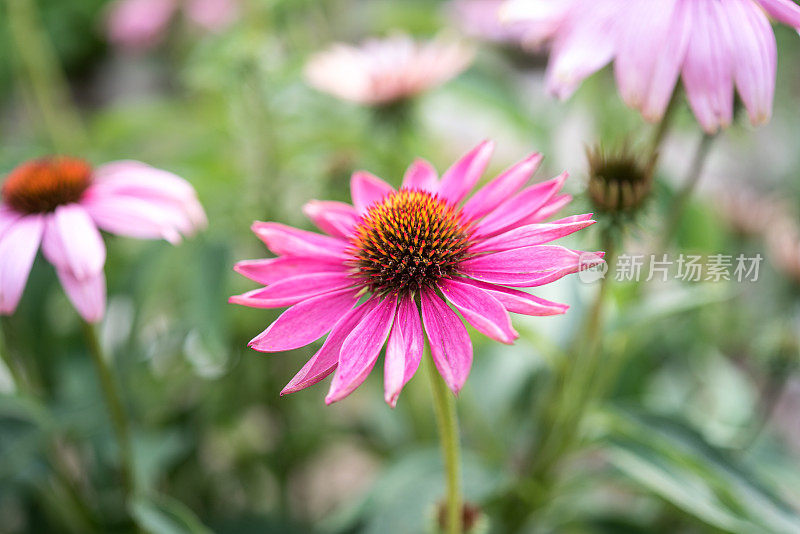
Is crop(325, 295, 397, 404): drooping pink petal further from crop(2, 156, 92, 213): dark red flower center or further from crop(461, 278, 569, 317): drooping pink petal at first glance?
crop(2, 156, 92, 213): dark red flower center

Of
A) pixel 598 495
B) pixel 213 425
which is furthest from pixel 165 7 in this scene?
pixel 598 495

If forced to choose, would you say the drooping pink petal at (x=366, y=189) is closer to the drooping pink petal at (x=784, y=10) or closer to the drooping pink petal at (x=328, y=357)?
the drooping pink petal at (x=328, y=357)

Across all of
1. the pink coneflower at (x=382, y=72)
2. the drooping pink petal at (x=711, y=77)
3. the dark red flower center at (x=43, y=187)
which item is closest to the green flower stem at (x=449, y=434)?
the drooping pink petal at (x=711, y=77)

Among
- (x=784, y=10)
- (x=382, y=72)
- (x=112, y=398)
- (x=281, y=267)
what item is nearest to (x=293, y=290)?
(x=281, y=267)

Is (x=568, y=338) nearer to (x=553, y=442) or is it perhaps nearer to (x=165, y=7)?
(x=553, y=442)

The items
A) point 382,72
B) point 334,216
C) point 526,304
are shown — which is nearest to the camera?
point 526,304

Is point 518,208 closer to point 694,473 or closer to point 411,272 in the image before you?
point 411,272

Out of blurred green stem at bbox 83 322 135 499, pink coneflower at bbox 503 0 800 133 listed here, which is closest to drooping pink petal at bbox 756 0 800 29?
pink coneflower at bbox 503 0 800 133

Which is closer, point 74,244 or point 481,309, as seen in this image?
point 481,309
